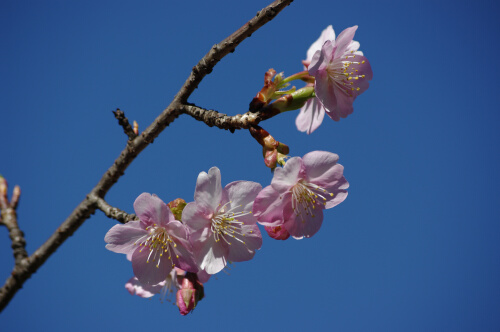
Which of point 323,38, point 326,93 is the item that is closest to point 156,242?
point 326,93

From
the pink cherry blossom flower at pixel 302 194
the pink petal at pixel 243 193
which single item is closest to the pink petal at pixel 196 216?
the pink petal at pixel 243 193

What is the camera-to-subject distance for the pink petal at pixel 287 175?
52.1 inches

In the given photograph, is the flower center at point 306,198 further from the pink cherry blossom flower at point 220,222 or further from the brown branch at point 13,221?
the brown branch at point 13,221

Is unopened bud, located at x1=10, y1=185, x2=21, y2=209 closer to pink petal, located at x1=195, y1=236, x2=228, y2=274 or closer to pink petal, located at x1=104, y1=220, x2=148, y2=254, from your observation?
pink petal, located at x1=104, y1=220, x2=148, y2=254

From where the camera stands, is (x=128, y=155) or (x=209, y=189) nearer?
(x=209, y=189)

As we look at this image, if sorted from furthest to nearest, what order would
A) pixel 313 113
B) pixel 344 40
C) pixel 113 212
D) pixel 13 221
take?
pixel 13 221, pixel 313 113, pixel 113 212, pixel 344 40

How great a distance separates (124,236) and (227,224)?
1.39ft

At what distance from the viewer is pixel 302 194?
1.45 m

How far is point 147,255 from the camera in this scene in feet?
4.92

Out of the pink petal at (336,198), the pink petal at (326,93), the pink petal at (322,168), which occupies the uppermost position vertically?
the pink petal at (326,93)

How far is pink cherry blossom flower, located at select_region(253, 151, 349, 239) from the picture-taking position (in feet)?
4.39

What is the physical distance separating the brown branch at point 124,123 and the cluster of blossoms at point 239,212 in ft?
1.64

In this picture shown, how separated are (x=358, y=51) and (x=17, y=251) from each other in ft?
7.22

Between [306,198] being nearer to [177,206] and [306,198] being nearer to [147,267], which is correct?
[177,206]
